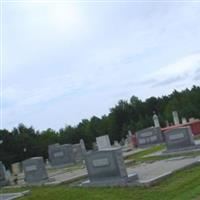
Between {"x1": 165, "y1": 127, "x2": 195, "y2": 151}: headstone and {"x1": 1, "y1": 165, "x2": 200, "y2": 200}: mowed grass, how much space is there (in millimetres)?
6476

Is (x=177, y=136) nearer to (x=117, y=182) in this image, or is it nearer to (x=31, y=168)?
(x=31, y=168)

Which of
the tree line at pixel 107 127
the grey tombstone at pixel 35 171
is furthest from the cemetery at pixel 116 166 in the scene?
the tree line at pixel 107 127

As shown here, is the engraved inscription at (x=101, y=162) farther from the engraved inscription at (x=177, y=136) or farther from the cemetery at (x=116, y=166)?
the engraved inscription at (x=177, y=136)

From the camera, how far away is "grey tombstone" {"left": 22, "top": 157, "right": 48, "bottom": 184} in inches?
774

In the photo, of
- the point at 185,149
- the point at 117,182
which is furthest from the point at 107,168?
the point at 185,149

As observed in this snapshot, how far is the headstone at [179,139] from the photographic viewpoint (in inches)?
818

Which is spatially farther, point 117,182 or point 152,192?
point 117,182

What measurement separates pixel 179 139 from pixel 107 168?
25.6 ft

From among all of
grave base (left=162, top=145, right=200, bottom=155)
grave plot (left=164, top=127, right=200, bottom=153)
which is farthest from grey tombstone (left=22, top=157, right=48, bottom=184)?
grave plot (left=164, top=127, right=200, bottom=153)

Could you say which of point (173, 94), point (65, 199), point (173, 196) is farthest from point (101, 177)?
point (173, 94)

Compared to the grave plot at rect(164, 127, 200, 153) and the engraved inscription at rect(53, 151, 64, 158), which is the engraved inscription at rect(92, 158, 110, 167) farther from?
the engraved inscription at rect(53, 151, 64, 158)

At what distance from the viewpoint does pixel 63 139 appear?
52281 mm

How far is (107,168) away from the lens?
1409 cm

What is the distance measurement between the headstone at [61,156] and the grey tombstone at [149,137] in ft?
15.1
